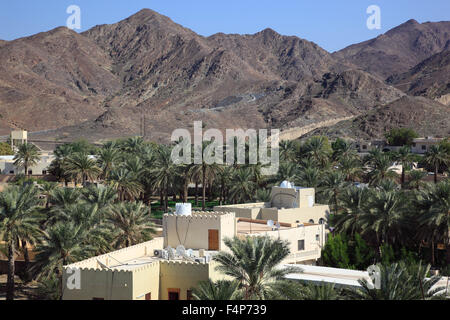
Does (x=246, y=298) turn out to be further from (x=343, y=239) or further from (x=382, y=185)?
(x=382, y=185)

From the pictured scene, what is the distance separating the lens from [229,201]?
46406 millimetres

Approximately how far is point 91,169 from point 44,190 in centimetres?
660

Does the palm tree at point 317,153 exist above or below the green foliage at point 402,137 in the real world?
below

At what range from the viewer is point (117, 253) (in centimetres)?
2333

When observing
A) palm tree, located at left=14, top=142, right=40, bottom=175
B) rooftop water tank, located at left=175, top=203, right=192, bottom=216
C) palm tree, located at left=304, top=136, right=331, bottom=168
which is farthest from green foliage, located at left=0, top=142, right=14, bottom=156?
rooftop water tank, located at left=175, top=203, right=192, bottom=216

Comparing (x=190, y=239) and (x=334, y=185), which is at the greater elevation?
(x=334, y=185)

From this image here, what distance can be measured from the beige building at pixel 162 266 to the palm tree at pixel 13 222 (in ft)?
20.8

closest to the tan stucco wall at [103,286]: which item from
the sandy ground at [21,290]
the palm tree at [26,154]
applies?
the sandy ground at [21,290]

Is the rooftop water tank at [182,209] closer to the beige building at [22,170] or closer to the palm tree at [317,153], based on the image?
the palm tree at [317,153]

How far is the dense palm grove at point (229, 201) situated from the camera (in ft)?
82.0

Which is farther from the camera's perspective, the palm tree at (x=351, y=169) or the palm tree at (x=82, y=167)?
the palm tree at (x=351, y=169)
